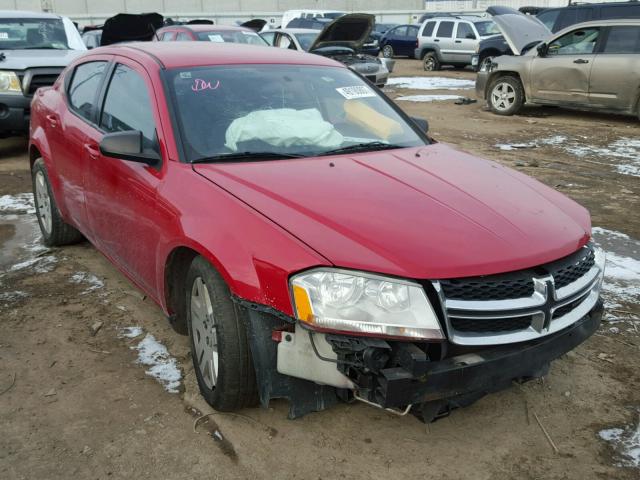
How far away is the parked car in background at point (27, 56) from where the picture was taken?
8.22 meters

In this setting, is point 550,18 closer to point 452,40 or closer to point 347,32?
point 452,40

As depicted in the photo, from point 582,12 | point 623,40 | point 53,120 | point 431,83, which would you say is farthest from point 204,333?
point 431,83

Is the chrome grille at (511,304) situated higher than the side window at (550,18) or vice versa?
the side window at (550,18)

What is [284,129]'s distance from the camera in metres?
3.48

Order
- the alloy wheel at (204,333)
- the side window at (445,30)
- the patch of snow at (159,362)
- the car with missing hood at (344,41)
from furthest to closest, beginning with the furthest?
the side window at (445,30), the car with missing hood at (344,41), the patch of snow at (159,362), the alloy wheel at (204,333)

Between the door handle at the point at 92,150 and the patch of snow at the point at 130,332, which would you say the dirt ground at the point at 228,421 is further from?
the door handle at the point at 92,150

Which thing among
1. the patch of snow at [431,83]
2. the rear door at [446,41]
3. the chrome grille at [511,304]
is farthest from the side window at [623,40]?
the rear door at [446,41]

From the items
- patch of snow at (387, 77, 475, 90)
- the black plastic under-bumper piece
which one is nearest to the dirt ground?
the black plastic under-bumper piece

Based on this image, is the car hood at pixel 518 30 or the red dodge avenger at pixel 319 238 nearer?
the red dodge avenger at pixel 319 238

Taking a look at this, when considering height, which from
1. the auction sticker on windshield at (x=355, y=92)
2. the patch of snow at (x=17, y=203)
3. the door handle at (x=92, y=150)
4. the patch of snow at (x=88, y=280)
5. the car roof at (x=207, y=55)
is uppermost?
the car roof at (x=207, y=55)

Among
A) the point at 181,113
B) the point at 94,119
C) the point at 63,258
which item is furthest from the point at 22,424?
the point at 63,258

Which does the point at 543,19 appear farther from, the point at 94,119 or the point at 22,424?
the point at 22,424

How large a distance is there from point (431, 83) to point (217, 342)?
16.7 m

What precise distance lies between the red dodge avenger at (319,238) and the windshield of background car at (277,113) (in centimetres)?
1
